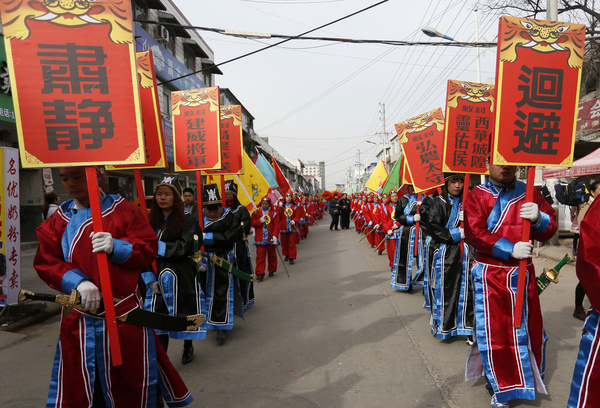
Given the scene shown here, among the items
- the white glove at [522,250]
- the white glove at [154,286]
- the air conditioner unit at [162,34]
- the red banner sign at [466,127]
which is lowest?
the white glove at [154,286]

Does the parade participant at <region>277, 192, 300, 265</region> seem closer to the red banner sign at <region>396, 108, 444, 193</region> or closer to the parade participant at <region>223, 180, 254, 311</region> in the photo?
the parade participant at <region>223, 180, 254, 311</region>

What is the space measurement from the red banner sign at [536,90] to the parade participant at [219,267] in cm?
321

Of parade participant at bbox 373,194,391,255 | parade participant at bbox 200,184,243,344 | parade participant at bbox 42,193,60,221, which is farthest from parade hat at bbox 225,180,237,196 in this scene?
parade participant at bbox 373,194,391,255

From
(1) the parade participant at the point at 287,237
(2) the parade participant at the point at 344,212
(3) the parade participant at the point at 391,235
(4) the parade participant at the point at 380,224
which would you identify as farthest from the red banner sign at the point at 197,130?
(2) the parade participant at the point at 344,212

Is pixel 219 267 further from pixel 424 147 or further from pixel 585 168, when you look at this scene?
pixel 585 168

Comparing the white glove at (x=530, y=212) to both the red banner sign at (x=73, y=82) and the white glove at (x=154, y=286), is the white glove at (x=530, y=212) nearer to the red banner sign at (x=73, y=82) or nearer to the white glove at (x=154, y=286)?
the red banner sign at (x=73, y=82)

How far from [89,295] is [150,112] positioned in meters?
2.50

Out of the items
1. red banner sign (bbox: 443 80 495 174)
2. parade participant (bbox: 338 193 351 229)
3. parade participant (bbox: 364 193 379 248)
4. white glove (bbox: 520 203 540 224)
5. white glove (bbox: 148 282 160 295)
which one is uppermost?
red banner sign (bbox: 443 80 495 174)

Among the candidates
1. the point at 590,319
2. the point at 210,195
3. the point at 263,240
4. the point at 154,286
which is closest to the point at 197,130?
the point at 210,195

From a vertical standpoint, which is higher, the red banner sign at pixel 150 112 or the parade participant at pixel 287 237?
the red banner sign at pixel 150 112

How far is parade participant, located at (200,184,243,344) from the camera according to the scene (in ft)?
16.0

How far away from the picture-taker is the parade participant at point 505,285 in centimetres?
298

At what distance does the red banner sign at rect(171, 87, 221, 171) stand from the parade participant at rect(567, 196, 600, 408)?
424 centimetres

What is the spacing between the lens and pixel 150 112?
420 centimetres
